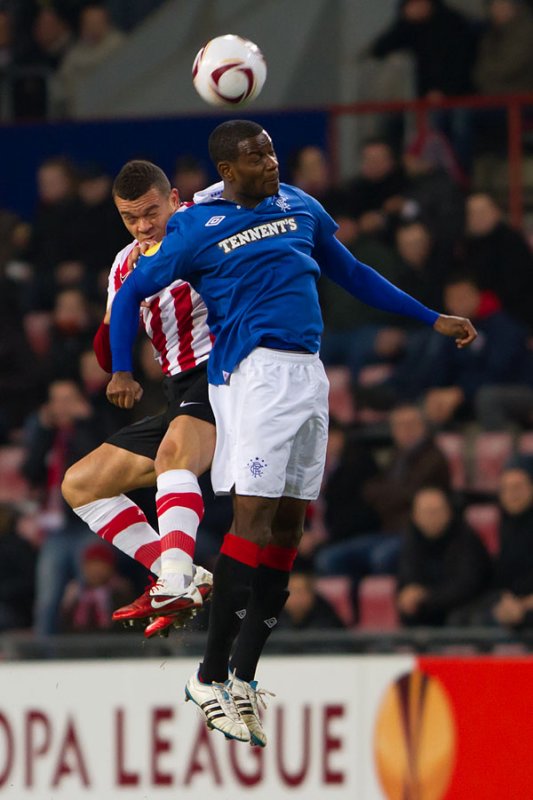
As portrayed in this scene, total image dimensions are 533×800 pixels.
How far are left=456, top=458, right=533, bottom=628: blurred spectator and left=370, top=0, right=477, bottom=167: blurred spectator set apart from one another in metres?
3.52

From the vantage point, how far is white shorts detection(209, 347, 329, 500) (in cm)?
700

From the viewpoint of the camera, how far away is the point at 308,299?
7.11 meters

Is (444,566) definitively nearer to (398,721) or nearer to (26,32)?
(398,721)

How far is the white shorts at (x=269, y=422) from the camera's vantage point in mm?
6996

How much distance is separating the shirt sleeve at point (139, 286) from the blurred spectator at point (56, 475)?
4974 mm

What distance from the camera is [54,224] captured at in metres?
14.3

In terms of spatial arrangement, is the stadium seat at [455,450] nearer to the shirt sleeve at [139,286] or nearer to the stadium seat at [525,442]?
the stadium seat at [525,442]

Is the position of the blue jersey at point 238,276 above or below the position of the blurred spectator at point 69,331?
below

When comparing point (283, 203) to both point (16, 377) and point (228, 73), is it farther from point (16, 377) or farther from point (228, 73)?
point (16, 377)

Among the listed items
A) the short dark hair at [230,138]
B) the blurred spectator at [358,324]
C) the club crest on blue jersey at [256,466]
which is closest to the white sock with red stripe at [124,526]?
the club crest on blue jersey at [256,466]

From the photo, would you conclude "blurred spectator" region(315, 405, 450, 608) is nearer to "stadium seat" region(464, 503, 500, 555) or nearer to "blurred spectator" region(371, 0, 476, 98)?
"stadium seat" region(464, 503, 500, 555)

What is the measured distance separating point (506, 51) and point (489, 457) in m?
3.46

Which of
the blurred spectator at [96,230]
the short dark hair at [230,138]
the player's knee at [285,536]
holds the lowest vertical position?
the player's knee at [285,536]

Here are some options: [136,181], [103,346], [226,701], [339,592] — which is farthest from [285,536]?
[339,592]
